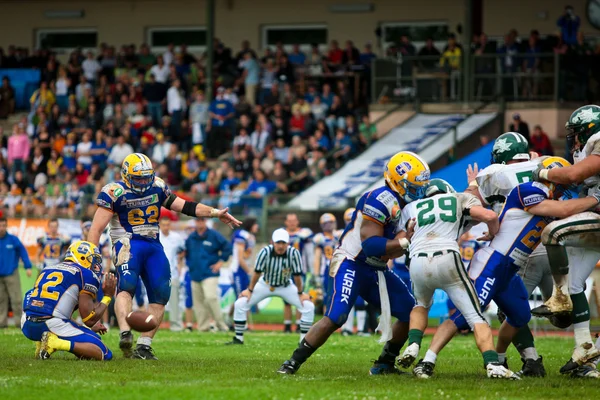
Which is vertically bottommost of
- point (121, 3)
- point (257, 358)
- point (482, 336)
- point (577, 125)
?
point (257, 358)

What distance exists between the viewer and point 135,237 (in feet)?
38.3

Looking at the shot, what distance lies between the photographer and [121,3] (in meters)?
34.5

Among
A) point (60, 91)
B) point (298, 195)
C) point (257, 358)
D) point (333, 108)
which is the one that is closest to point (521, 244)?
point (257, 358)

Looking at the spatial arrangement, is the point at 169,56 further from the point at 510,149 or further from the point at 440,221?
the point at 440,221

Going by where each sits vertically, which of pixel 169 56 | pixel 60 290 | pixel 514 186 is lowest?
pixel 60 290

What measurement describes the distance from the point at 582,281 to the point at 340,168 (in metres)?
14.3

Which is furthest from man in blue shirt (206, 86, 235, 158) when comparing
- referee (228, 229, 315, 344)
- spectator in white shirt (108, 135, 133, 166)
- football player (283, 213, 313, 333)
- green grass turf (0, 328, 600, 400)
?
green grass turf (0, 328, 600, 400)

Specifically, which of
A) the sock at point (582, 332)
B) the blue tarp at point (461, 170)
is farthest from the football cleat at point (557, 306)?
the blue tarp at point (461, 170)

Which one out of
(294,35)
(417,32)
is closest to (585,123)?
(417,32)

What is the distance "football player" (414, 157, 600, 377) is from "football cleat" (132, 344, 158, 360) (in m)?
3.10

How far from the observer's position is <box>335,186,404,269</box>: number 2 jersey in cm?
970

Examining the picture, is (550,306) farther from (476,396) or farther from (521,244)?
(476,396)

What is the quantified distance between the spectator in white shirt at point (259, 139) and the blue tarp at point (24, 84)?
9064 mm

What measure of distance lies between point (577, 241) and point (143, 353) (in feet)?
15.2
